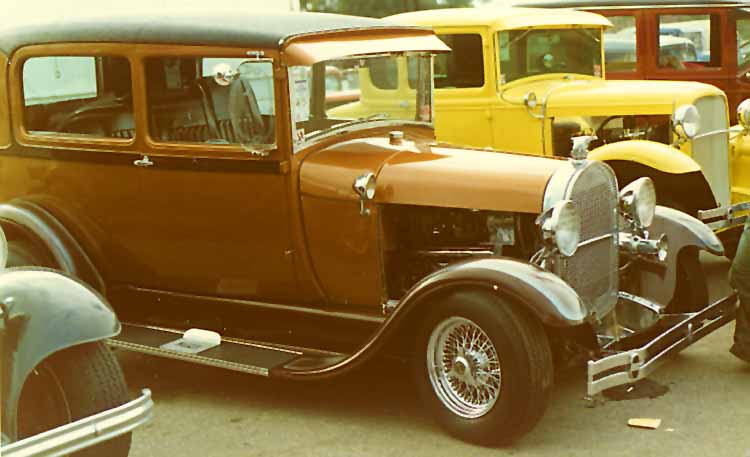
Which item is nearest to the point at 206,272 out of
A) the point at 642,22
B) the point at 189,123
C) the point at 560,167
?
the point at 189,123

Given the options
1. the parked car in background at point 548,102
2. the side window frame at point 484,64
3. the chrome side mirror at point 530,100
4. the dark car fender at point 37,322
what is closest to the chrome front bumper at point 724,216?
the parked car in background at point 548,102

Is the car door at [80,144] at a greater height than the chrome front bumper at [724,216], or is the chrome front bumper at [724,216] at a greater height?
the car door at [80,144]

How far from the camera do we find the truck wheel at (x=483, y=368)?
4363 mm

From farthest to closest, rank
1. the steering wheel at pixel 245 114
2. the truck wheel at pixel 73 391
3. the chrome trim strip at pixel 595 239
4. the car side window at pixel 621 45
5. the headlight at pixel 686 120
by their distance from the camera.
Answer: the car side window at pixel 621 45
the headlight at pixel 686 120
the steering wheel at pixel 245 114
the chrome trim strip at pixel 595 239
the truck wheel at pixel 73 391

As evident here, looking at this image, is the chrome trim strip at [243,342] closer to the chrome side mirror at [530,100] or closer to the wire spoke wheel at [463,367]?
the wire spoke wheel at [463,367]

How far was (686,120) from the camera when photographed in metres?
7.14

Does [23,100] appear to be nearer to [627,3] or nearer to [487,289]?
[487,289]

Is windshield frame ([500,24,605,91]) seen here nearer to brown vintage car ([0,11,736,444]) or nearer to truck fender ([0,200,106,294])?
brown vintage car ([0,11,736,444])

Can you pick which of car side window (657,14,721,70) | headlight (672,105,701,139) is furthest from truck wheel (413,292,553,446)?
car side window (657,14,721,70)

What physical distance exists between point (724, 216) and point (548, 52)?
1820 millimetres

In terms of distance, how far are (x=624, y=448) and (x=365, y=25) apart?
237cm

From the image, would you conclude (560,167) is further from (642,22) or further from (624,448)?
(642,22)

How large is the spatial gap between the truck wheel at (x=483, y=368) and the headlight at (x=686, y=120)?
3.20 m

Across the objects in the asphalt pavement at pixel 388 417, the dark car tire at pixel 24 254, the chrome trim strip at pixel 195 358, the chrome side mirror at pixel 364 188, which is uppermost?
the chrome side mirror at pixel 364 188
